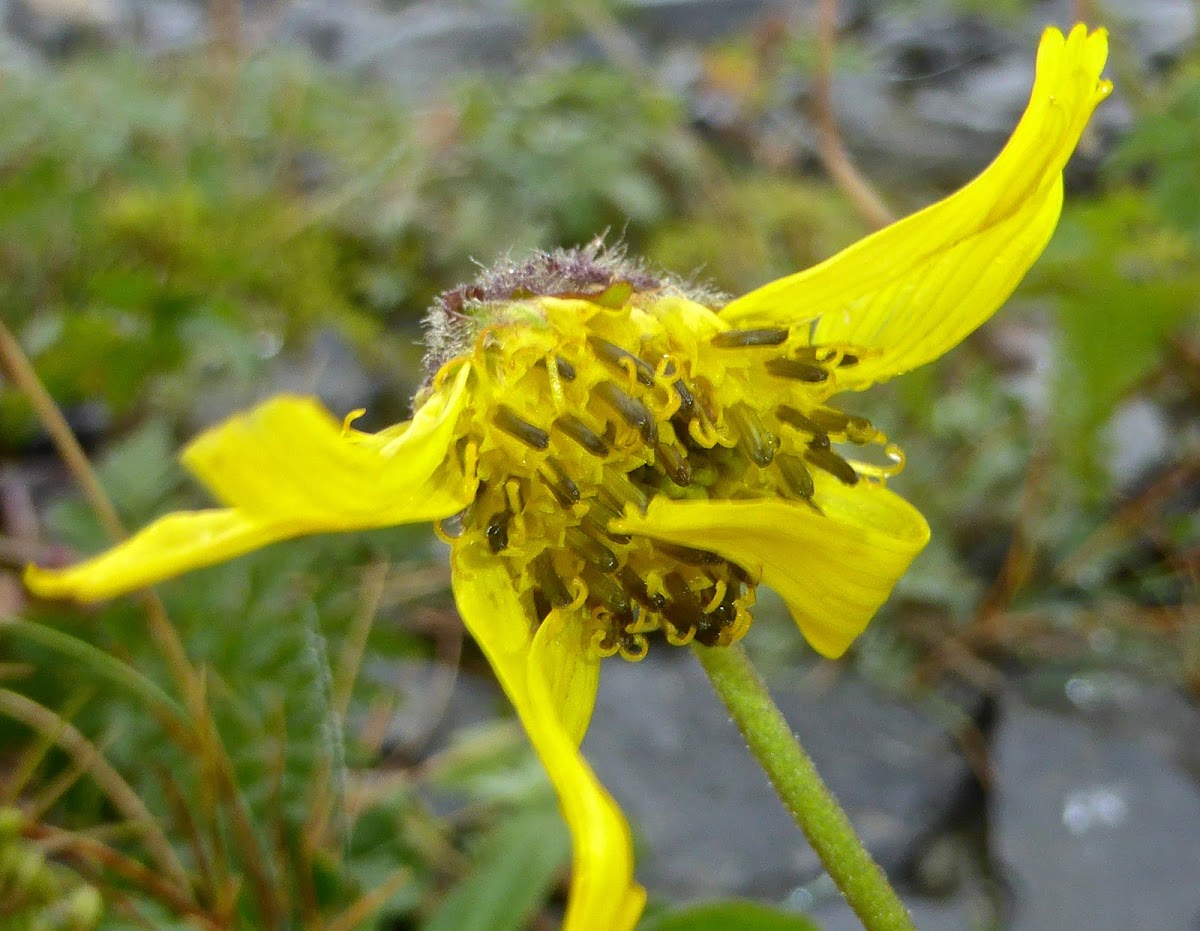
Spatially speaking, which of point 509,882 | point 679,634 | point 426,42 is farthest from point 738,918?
point 426,42

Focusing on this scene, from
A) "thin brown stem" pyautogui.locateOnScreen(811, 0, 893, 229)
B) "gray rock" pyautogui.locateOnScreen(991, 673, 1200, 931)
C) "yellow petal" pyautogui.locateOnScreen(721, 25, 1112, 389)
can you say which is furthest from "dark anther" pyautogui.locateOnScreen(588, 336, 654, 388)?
"thin brown stem" pyautogui.locateOnScreen(811, 0, 893, 229)

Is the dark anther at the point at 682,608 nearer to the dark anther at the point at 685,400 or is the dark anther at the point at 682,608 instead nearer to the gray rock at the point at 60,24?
the dark anther at the point at 685,400

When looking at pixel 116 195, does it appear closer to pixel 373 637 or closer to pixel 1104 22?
pixel 373 637

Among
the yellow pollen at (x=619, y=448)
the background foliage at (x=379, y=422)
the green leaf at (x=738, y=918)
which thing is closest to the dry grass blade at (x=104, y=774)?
the background foliage at (x=379, y=422)

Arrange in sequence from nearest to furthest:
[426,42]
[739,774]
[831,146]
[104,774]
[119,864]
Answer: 1. [119,864]
2. [104,774]
3. [739,774]
4. [831,146]
5. [426,42]

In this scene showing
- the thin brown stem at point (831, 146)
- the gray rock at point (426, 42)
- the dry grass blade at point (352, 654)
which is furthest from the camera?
the gray rock at point (426, 42)

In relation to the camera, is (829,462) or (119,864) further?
(119,864)

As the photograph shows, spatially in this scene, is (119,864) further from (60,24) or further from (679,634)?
(60,24)
